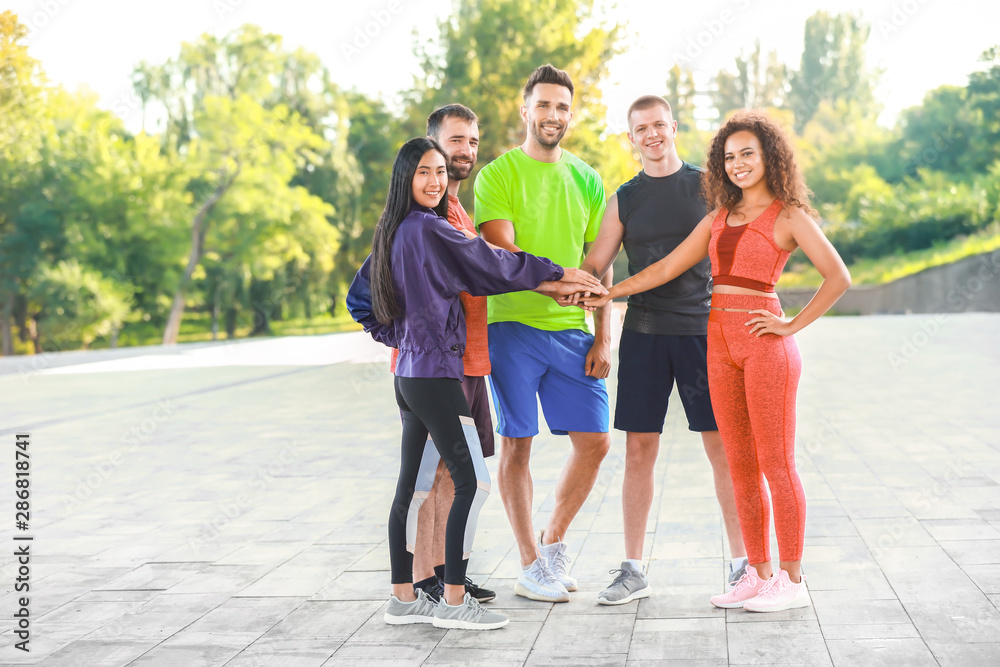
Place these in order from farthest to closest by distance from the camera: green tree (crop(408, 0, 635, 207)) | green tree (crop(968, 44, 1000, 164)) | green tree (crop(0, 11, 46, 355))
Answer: green tree (crop(968, 44, 1000, 164)) < green tree (crop(0, 11, 46, 355)) < green tree (crop(408, 0, 635, 207))

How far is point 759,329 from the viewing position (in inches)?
133

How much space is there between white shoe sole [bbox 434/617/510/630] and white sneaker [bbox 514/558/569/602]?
0.30m

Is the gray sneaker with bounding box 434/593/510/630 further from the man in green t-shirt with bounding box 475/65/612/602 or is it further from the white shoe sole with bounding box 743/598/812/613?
the white shoe sole with bounding box 743/598/812/613

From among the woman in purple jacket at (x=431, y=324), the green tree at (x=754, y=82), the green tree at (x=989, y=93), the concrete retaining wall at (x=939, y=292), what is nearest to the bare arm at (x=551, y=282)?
the woman in purple jacket at (x=431, y=324)

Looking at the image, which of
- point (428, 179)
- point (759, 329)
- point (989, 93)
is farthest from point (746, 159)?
point (989, 93)

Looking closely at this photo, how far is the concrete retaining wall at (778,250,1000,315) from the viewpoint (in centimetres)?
2495

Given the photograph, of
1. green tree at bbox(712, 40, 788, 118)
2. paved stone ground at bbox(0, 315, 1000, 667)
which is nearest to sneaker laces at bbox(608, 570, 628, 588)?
paved stone ground at bbox(0, 315, 1000, 667)

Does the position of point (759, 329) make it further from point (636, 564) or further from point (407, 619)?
point (407, 619)

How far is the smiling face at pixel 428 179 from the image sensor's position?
336cm

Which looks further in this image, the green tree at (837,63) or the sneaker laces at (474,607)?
the green tree at (837,63)

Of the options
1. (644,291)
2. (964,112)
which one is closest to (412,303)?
(644,291)

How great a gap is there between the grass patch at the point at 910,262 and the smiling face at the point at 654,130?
25282 mm

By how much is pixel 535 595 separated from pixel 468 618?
1.28 ft

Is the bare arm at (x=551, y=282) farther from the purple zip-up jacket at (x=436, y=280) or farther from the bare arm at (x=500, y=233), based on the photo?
the purple zip-up jacket at (x=436, y=280)
